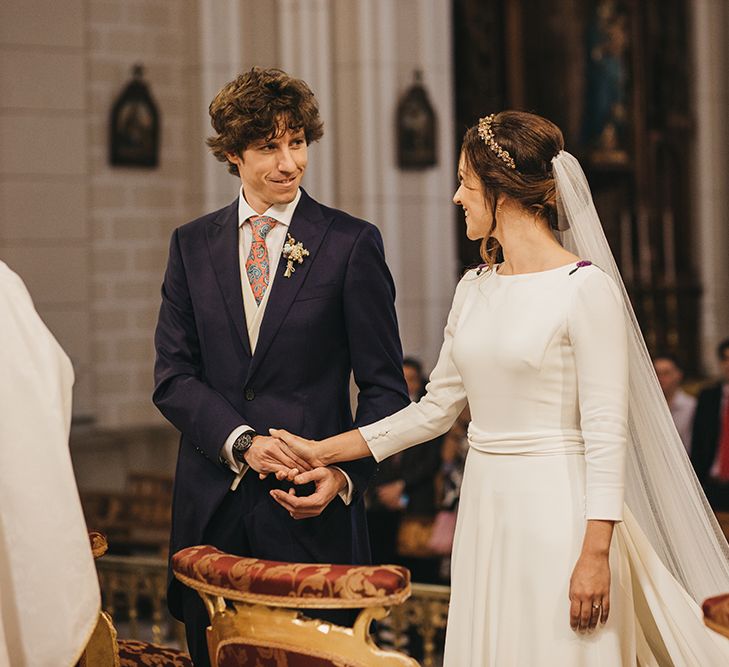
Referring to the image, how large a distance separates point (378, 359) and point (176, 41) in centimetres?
607

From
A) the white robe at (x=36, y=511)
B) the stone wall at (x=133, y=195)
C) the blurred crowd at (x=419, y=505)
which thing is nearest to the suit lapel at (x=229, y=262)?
the white robe at (x=36, y=511)

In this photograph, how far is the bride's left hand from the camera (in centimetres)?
253

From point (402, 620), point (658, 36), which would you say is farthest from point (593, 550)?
point (658, 36)

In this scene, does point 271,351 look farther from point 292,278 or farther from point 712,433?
point 712,433

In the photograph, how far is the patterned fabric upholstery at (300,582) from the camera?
7.64 feet

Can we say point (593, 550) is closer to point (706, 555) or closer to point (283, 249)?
point (706, 555)

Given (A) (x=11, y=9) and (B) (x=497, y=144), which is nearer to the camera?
(B) (x=497, y=144)

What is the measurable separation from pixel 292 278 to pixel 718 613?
1.31 metres

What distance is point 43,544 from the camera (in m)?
2.24

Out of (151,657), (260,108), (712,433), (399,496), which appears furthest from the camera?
(712,433)

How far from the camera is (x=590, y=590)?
8.32ft

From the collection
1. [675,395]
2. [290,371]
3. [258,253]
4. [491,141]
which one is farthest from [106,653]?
[675,395]

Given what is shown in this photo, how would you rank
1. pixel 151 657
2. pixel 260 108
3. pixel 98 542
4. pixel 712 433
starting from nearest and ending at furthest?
pixel 98 542 < pixel 260 108 < pixel 151 657 < pixel 712 433

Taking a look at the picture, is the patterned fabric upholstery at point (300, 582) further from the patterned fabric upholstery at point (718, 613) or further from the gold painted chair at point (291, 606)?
the patterned fabric upholstery at point (718, 613)
